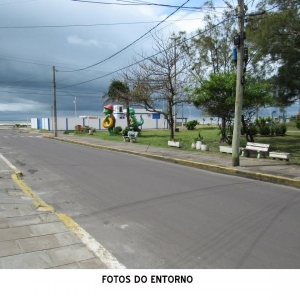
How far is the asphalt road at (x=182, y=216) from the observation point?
388cm

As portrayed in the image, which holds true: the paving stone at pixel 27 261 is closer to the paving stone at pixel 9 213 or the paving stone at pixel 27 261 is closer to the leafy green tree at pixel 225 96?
the paving stone at pixel 9 213

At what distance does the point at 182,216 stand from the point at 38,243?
2546 mm

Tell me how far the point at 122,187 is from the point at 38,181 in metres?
2.71

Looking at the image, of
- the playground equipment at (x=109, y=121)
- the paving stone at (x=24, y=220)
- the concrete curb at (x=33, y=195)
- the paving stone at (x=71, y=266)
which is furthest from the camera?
the playground equipment at (x=109, y=121)

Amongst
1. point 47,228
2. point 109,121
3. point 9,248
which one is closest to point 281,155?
point 47,228

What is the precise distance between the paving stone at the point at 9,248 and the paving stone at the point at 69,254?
0.42 m

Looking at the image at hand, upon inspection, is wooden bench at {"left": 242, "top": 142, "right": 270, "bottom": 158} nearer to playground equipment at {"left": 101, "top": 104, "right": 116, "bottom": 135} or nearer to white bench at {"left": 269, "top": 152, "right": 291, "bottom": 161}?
white bench at {"left": 269, "top": 152, "right": 291, "bottom": 161}

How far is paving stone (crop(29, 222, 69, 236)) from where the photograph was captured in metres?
4.51

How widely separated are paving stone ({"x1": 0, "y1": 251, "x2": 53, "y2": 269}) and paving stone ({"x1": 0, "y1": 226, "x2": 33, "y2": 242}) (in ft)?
2.06

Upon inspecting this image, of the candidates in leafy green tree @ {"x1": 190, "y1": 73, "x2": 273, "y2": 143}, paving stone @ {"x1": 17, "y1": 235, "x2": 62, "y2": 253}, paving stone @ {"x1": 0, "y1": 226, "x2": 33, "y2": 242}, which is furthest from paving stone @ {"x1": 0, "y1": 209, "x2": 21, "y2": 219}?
leafy green tree @ {"x1": 190, "y1": 73, "x2": 273, "y2": 143}

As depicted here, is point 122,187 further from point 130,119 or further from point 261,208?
point 130,119

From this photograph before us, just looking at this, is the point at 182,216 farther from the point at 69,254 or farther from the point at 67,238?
the point at 69,254

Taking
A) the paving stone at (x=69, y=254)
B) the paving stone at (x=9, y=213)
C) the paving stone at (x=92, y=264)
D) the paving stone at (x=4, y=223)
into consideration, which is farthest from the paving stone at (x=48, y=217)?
the paving stone at (x=92, y=264)

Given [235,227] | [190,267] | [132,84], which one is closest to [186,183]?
[235,227]
